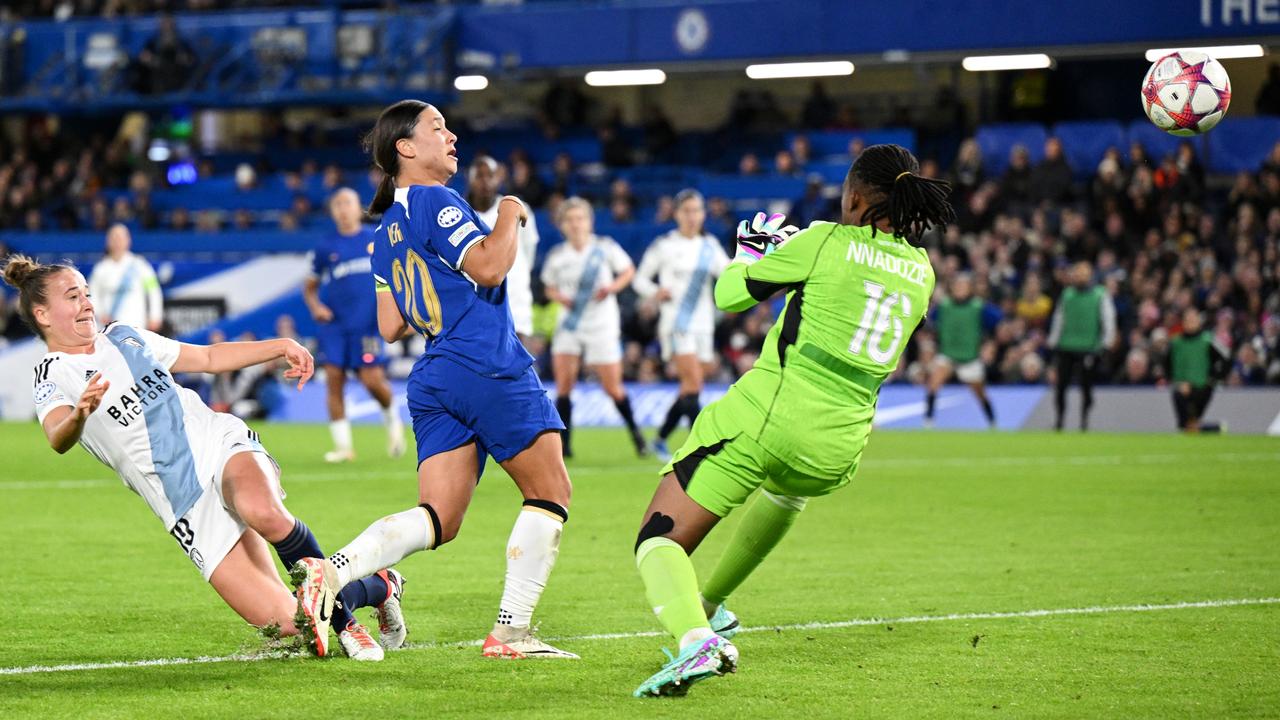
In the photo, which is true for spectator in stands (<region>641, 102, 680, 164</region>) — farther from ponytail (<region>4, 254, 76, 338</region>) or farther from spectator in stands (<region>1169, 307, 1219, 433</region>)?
ponytail (<region>4, 254, 76, 338</region>)

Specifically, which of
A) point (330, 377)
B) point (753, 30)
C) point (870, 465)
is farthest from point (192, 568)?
point (753, 30)

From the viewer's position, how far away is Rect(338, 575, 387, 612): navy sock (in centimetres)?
608

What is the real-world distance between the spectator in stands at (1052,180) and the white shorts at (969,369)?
188 inches

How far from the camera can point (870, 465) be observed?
1498cm

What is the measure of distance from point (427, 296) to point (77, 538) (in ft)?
16.5

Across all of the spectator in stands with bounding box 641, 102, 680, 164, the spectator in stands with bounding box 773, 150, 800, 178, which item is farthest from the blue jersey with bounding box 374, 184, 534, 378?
the spectator in stands with bounding box 641, 102, 680, 164

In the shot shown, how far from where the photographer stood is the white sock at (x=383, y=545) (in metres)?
5.64

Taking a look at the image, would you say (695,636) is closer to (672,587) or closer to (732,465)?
(672,587)

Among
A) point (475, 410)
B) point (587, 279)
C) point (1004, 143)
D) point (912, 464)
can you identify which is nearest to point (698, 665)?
point (475, 410)

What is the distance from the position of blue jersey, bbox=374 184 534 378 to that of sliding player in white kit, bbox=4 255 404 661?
0.50 meters

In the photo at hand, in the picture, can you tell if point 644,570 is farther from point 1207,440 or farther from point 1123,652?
point 1207,440

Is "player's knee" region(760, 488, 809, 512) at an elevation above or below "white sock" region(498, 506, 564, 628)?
above

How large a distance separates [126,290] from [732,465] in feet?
49.0

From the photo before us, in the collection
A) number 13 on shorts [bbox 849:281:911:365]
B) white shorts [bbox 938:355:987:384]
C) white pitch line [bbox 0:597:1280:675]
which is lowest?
white shorts [bbox 938:355:987:384]
